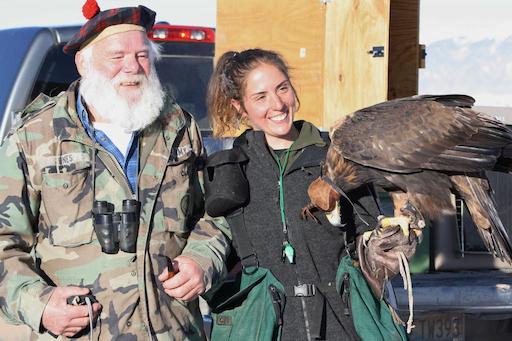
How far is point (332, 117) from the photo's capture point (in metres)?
6.60

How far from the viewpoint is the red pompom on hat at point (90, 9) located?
4145mm

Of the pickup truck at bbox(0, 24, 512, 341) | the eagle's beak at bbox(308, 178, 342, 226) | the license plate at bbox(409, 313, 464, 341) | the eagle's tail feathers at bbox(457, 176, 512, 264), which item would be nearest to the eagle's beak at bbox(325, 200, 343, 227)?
the eagle's beak at bbox(308, 178, 342, 226)

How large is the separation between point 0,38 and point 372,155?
382cm

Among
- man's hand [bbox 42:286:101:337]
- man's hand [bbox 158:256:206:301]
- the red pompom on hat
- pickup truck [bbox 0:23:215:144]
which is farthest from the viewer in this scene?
pickup truck [bbox 0:23:215:144]

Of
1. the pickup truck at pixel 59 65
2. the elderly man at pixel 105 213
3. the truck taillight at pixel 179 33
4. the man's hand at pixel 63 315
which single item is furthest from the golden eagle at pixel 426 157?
the truck taillight at pixel 179 33

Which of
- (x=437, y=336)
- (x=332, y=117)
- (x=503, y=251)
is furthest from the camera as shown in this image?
(x=332, y=117)

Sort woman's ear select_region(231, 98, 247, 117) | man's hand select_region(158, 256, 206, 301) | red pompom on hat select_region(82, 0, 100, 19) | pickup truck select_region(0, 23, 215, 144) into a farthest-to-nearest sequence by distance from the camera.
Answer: pickup truck select_region(0, 23, 215, 144) → woman's ear select_region(231, 98, 247, 117) → red pompom on hat select_region(82, 0, 100, 19) → man's hand select_region(158, 256, 206, 301)

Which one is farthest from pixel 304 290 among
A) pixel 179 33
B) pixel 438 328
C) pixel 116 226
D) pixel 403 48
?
pixel 179 33

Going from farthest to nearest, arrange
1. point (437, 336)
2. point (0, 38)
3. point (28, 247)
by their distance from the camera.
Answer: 1. point (0, 38)
2. point (437, 336)
3. point (28, 247)

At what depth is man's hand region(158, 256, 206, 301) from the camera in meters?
3.90

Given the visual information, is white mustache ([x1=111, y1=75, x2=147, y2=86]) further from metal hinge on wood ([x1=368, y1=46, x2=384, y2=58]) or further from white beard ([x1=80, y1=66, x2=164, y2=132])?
metal hinge on wood ([x1=368, y1=46, x2=384, y2=58])

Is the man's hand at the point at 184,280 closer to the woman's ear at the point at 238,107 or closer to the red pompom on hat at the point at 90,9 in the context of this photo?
the woman's ear at the point at 238,107

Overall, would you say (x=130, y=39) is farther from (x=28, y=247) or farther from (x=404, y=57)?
(x=404, y=57)

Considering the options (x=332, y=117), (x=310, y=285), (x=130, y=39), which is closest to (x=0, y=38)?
(x=332, y=117)
